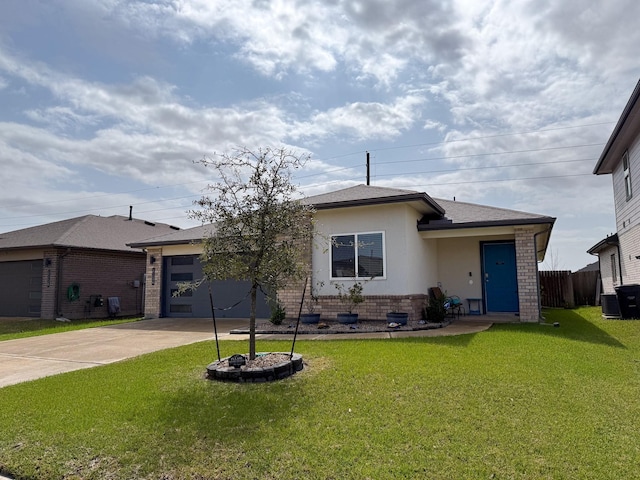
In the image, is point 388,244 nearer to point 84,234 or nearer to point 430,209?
point 430,209

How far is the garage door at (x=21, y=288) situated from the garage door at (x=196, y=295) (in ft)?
18.3

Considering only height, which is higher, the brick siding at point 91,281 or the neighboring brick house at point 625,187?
the neighboring brick house at point 625,187

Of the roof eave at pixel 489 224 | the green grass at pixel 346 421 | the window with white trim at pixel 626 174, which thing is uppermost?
the window with white trim at pixel 626 174

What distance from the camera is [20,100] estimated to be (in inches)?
451

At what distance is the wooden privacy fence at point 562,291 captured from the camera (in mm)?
17859

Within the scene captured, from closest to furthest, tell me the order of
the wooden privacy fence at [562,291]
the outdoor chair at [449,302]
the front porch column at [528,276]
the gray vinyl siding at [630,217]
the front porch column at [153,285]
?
the front porch column at [528,276], the outdoor chair at [449,302], the gray vinyl siding at [630,217], the front porch column at [153,285], the wooden privacy fence at [562,291]

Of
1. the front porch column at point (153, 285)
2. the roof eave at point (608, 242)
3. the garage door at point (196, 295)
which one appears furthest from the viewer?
the roof eave at point (608, 242)

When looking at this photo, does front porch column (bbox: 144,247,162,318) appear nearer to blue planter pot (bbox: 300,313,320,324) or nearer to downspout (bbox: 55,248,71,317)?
downspout (bbox: 55,248,71,317)

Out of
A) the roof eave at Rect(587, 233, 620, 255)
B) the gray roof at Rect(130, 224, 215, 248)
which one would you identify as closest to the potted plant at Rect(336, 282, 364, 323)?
the gray roof at Rect(130, 224, 215, 248)

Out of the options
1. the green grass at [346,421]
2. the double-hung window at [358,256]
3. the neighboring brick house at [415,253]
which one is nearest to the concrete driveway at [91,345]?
the green grass at [346,421]

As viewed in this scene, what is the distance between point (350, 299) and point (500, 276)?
5443 mm

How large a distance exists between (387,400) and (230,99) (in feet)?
30.0

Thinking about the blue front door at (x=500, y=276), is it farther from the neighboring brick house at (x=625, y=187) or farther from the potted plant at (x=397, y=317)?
the potted plant at (x=397, y=317)

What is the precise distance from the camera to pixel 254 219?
600cm
